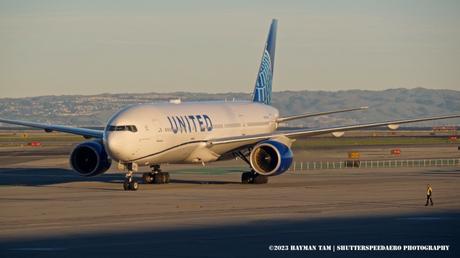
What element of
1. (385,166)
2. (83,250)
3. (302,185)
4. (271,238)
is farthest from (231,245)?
(385,166)

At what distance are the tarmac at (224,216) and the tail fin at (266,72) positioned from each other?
7307mm

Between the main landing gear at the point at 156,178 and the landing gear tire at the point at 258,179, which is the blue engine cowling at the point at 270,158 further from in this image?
the main landing gear at the point at 156,178

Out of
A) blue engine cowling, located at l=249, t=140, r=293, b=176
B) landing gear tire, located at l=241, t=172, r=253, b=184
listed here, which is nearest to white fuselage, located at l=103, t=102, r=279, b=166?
landing gear tire, located at l=241, t=172, r=253, b=184

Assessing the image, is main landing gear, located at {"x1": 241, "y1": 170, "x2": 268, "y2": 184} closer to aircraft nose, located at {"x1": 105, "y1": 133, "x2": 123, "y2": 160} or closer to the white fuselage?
the white fuselage

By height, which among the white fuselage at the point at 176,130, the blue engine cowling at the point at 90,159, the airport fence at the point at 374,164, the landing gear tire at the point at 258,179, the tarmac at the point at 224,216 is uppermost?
the white fuselage at the point at 176,130

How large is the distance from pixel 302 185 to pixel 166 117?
724 centimetres

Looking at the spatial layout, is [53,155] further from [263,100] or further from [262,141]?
[262,141]

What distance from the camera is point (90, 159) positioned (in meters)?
51.0

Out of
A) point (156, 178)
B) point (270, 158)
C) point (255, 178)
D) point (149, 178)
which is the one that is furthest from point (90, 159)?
point (270, 158)

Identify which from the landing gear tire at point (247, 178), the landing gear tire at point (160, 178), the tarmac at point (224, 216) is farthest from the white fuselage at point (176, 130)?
the tarmac at point (224, 216)

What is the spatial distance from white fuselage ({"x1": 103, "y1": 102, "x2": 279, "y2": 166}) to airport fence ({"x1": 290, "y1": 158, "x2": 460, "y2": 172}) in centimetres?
1161

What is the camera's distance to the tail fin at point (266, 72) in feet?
207

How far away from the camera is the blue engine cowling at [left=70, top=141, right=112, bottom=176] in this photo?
50.3 metres

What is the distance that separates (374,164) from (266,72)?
13.3 metres
